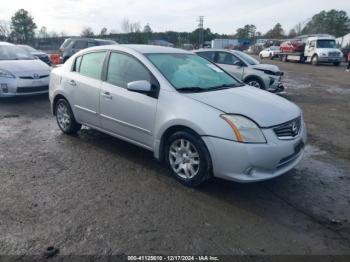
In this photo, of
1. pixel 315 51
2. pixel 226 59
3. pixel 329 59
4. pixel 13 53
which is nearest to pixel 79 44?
pixel 13 53

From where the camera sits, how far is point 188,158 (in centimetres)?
386

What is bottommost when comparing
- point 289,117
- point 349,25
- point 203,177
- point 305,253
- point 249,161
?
point 305,253

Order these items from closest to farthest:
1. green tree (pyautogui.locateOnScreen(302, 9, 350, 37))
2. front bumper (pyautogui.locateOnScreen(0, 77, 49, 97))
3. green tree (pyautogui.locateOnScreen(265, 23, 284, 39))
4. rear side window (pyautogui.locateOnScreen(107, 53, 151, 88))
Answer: rear side window (pyautogui.locateOnScreen(107, 53, 151, 88)), front bumper (pyautogui.locateOnScreen(0, 77, 49, 97)), green tree (pyautogui.locateOnScreen(302, 9, 350, 37)), green tree (pyautogui.locateOnScreen(265, 23, 284, 39))

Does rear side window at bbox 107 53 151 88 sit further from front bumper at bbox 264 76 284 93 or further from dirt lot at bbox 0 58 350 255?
front bumper at bbox 264 76 284 93

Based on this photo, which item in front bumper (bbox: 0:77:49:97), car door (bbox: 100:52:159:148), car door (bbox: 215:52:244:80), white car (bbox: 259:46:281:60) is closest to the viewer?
car door (bbox: 100:52:159:148)

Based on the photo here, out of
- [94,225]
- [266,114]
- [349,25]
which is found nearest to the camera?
[94,225]

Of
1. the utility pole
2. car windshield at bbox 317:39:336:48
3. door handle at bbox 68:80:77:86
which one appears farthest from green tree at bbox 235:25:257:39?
door handle at bbox 68:80:77:86

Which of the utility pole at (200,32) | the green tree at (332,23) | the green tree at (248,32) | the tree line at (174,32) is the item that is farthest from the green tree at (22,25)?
the green tree at (248,32)

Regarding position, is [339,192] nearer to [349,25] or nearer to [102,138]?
[102,138]

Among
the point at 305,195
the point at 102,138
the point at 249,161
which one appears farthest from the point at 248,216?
the point at 102,138

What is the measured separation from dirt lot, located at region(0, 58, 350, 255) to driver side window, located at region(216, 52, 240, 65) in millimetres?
5495

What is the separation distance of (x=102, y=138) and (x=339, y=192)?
13.0 ft

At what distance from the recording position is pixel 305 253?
2.76m

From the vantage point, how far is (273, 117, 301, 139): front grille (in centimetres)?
360
